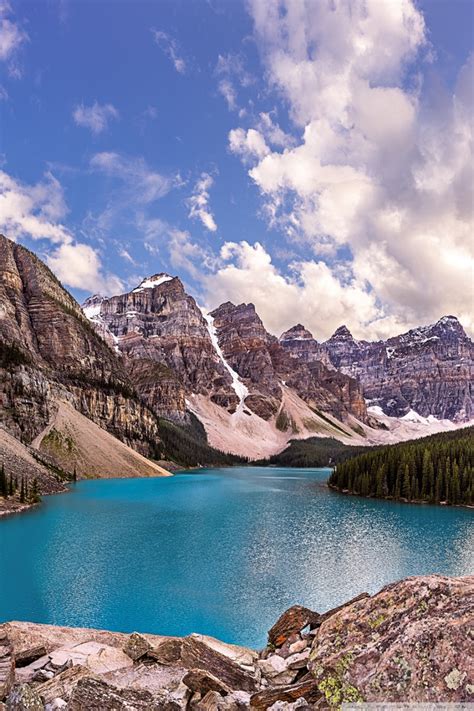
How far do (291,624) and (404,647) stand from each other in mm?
6092

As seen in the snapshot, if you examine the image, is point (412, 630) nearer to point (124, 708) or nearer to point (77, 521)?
point (124, 708)

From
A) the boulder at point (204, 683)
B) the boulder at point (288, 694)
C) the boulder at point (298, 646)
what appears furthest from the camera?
the boulder at point (298, 646)

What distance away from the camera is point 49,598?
87.5ft

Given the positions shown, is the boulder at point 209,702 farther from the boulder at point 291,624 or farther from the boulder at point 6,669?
the boulder at point 6,669

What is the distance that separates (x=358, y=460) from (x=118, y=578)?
84.9m

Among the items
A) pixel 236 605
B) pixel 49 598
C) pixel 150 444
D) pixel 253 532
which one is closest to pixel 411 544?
pixel 253 532

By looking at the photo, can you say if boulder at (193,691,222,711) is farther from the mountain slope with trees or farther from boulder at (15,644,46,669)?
the mountain slope with trees

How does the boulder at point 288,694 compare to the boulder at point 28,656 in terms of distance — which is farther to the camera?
the boulder at point 28,656

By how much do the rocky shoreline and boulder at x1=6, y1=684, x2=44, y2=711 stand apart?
0.06 feet

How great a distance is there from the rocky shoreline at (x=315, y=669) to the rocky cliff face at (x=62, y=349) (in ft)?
396

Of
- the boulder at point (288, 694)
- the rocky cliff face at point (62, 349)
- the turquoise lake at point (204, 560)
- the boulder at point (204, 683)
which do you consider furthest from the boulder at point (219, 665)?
the rocky cliff face at point (62, 349)

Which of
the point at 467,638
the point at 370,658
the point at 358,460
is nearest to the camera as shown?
the point at 467,638

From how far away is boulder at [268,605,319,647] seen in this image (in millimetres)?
12109

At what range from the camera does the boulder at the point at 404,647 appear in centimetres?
644
